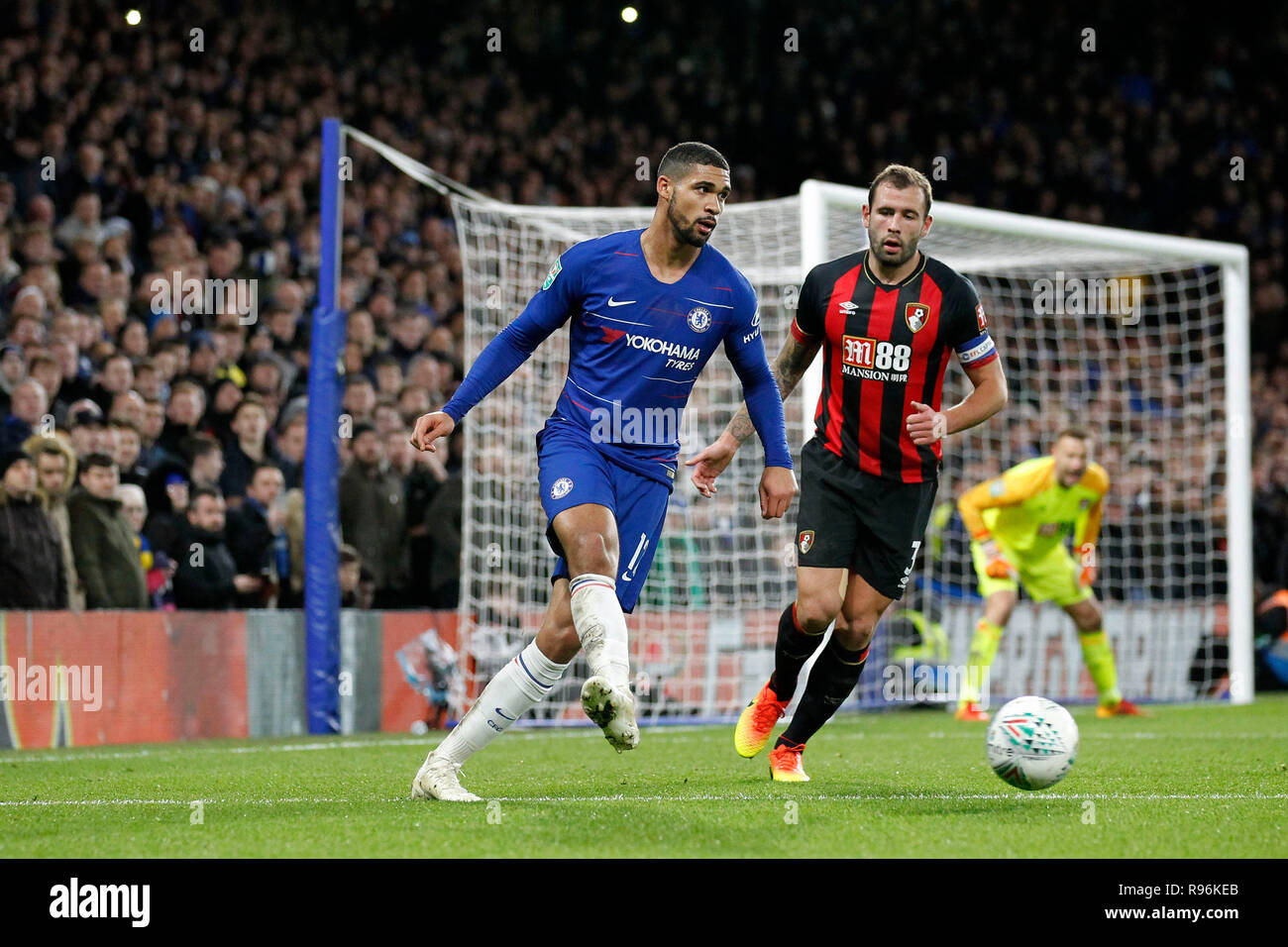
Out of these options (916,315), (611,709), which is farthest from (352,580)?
(611,709)

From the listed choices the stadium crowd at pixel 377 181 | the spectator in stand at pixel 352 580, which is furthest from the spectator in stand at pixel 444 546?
the spectator in stand at pixel 352 580

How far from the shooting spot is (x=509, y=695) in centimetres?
552

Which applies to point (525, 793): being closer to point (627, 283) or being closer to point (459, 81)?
point (627, 283)

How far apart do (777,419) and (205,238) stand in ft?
28.6

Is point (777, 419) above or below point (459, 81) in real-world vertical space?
below

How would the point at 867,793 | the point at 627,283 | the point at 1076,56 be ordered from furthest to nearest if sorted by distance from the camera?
1. the point at 1076,56
2. the point at 867,793
3. the point at 627,283

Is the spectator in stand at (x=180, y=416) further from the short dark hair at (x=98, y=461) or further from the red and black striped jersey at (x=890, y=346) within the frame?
the red and black striped jersey at (x=890, y=346)

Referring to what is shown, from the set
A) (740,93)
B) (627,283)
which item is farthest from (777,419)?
(740,93)

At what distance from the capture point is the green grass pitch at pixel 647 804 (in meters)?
4.48

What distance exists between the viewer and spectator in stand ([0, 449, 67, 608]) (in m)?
9.56

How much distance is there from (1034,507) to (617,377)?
6.92m

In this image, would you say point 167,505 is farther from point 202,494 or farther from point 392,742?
point 392,742

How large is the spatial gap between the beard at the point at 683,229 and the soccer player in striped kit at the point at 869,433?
95 centimetres

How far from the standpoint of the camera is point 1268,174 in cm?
2155
